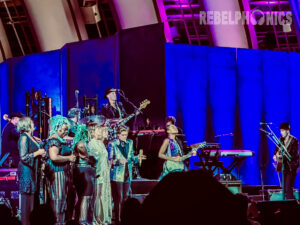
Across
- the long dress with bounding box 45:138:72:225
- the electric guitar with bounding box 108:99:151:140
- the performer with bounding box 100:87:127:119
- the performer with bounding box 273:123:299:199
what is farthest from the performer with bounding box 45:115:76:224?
the performer with bounding box 273:123:299:199

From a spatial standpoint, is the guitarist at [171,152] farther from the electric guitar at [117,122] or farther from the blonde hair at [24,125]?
the blonde hair at [24,125]

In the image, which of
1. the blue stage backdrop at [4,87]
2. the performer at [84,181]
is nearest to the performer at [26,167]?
the performer at [84,181]

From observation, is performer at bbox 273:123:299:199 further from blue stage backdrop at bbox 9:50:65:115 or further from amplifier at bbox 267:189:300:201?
blue stage backdrop at bbox 9:50:65:115

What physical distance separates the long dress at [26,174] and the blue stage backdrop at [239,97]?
4633mm

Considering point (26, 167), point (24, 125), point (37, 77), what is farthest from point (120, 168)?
point (37, 77)

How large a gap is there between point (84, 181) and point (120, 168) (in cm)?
87

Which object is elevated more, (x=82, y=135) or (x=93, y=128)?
(x=93, y=128)

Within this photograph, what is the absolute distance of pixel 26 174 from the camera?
697 cm

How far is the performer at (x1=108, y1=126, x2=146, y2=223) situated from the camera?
8.13 metres

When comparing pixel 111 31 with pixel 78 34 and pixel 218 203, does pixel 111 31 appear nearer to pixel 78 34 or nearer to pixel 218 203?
pixel 78 34

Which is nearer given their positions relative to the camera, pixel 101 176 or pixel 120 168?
pixel 101 176

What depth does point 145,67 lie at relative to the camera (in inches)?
414

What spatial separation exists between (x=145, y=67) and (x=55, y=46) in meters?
8.75

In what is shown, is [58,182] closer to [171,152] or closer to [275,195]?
[171,152]
